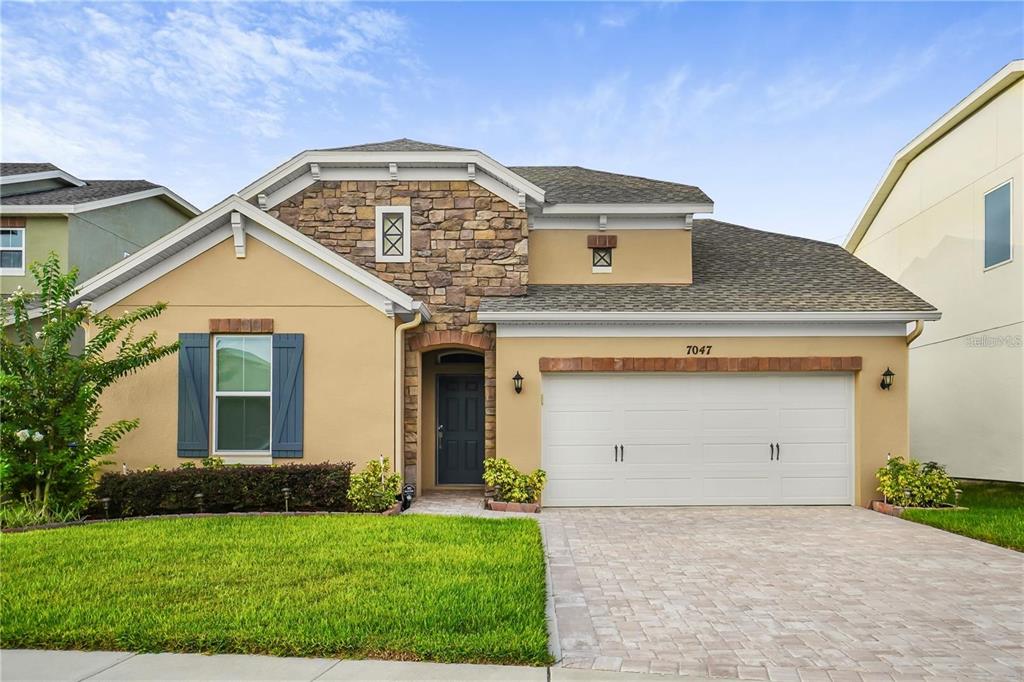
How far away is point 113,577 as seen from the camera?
20.1ft

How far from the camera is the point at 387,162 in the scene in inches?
490

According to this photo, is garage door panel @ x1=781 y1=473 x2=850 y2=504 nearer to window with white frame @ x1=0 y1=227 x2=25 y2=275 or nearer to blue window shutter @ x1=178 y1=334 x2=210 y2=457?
blue window shutter @ x1=178 y1=334 x2=210 y2=457

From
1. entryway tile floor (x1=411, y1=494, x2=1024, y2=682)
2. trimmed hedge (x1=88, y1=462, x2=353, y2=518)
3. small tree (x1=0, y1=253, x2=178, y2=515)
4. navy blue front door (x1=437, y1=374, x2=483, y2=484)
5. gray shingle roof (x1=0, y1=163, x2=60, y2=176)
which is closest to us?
entryway tile floor (x1=411, y1=494, x2=1024, y2=682)

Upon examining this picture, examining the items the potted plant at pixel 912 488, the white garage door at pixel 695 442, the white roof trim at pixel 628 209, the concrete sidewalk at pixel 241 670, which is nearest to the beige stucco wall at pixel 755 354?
the white garage door at pixel 695 442

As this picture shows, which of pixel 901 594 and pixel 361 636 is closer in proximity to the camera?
pixel 361 636

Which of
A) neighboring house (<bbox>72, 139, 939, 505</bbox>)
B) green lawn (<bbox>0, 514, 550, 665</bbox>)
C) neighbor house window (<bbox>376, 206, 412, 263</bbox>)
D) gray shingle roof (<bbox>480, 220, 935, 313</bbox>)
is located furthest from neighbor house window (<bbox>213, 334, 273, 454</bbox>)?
gray shingle roof (<bbox>480, 220, 935, 313</bbox>)

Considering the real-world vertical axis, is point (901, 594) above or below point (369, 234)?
below

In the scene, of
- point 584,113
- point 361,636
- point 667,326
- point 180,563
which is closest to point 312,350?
point 180,563

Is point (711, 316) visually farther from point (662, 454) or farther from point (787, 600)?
point (787, 600)

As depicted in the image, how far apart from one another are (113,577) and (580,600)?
13.9ft

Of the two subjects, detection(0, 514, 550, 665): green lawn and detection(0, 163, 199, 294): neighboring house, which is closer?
detection(0, 514, 550, 665): green lawn

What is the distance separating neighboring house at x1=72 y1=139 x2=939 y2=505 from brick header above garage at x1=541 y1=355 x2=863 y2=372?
0.03m

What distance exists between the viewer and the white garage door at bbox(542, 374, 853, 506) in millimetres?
11531

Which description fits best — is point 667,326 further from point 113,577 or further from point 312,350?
point 113,577
